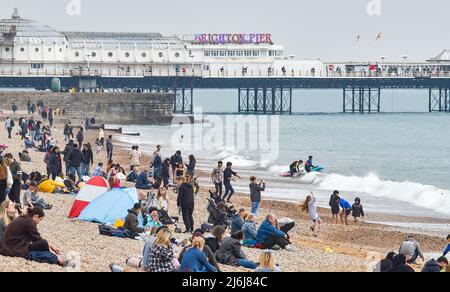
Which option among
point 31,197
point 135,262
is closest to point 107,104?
point 31,197

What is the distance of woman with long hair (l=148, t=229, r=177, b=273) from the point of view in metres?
15.5

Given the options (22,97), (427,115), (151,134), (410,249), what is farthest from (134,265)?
(427,115)

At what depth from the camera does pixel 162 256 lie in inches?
615

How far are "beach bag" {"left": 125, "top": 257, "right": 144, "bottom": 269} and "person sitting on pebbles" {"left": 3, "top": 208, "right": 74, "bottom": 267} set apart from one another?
1.00 meters

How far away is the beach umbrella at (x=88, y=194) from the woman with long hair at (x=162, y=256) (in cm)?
646

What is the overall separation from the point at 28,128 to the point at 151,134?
75.0 ft

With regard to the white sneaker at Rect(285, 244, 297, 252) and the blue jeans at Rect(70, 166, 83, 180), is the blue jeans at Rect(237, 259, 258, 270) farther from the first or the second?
the blue jeans at Rect(70, 166, 83, 180)

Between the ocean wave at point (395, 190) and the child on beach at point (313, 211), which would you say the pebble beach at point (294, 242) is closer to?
the child on beach at point (313, 211)

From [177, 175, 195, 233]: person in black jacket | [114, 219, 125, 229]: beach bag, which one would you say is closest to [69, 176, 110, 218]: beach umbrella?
[114, 219, 125, 229]: beach bag

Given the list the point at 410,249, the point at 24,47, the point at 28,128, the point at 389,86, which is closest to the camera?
the point at 410,249

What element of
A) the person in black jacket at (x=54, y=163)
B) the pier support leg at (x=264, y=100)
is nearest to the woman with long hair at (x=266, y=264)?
the person in black jacket at (x=54, y=163)

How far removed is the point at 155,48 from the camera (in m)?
102

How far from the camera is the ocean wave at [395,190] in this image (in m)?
35.5

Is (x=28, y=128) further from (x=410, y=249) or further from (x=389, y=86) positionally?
(x=389, y=86)
